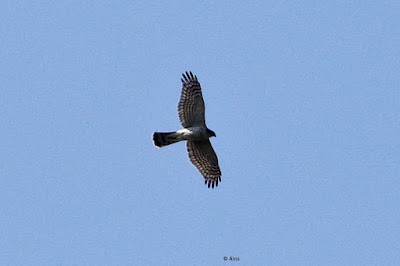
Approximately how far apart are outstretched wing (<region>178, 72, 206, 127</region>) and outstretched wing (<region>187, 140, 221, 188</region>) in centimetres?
96

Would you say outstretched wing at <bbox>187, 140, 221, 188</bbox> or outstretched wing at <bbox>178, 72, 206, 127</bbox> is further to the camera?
outstretched wing at <bbox>187, 140, 221, 188</bbox>

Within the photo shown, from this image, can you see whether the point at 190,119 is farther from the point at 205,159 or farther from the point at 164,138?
the point at 205,159

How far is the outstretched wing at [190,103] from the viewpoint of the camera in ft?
76.4

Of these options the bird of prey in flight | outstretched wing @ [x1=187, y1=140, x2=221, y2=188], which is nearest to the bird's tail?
the bird of prey in flight

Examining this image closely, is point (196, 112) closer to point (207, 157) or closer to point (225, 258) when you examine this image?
point (207, 157)

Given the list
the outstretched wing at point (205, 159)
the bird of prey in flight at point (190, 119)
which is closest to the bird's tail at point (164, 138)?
the bird of prey in flight at point (190, 119)

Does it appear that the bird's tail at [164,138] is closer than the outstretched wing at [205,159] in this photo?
Yes

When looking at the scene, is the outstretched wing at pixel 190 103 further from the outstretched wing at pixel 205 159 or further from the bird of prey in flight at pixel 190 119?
the outstretched wing at pixel 205 159

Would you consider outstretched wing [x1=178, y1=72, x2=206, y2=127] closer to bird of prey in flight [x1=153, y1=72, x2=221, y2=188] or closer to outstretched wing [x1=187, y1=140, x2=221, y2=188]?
bird of prey in flight [x1=153, y1=72, x2=221, y2=188]

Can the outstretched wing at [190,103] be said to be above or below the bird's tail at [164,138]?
above

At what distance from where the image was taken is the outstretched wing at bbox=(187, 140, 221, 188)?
2420cm

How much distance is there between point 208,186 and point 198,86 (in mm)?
3318

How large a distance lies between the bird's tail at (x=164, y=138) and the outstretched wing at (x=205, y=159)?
2.95 ft

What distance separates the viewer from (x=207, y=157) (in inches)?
963
